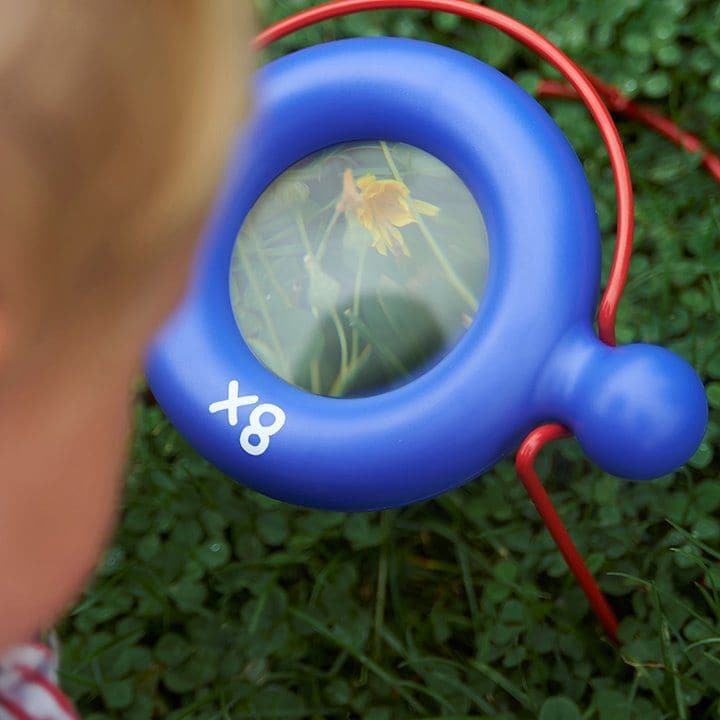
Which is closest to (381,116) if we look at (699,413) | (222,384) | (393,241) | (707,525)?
(393,241)

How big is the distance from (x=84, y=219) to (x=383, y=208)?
2.10 ft

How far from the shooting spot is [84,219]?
0.54 meters

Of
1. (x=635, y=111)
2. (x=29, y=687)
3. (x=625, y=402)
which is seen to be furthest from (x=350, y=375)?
(x=635, y=111)

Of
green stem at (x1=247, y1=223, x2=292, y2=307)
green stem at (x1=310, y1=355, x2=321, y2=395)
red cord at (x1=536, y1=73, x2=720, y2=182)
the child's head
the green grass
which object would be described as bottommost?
the green grass

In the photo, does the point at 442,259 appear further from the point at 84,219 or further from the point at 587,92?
the point at 84,219

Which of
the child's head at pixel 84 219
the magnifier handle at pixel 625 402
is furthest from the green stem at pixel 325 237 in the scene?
the child's head at pixel 84 219

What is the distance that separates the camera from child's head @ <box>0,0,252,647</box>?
482 mm

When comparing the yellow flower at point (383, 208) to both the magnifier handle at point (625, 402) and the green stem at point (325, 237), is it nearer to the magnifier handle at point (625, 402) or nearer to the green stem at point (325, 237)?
the green stem at point (325, 237)

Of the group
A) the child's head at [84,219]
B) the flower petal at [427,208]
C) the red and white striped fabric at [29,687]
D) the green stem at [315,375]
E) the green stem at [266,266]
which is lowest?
the red and white striped fabric at [29,687]

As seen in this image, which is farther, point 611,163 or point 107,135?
point 611,163

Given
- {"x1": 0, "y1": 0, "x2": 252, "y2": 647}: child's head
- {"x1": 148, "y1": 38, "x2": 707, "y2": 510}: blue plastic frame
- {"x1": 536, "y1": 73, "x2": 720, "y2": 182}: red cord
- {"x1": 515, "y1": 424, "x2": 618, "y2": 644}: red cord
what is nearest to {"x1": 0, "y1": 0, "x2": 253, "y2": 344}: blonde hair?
{"x1": 0, "y1": 0, "x2": 252, "y2": 647}: child's head

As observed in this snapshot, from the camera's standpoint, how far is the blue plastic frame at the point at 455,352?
0.98m

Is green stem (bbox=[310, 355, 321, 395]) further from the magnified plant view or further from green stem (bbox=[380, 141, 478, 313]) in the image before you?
green stem (bbox=[380, 141, 478, 313])

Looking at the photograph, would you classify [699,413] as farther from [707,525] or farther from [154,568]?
[154,568]
